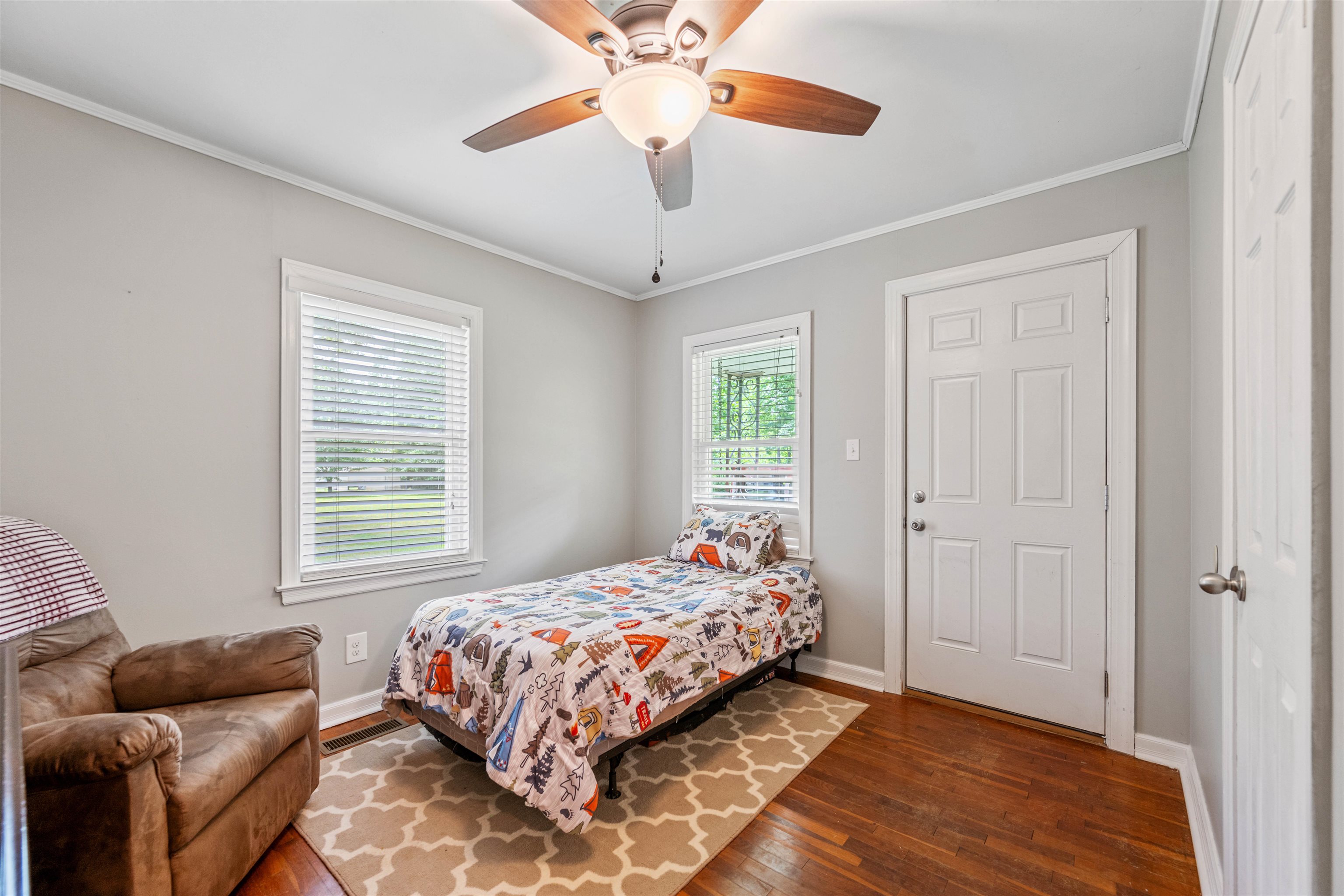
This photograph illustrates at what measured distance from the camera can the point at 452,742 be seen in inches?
94.9

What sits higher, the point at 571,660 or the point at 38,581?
the point at 38,581

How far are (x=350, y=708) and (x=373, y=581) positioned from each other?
0.60 meters

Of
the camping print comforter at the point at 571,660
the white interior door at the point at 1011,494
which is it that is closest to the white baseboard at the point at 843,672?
the white interior door at the point at 1011,494

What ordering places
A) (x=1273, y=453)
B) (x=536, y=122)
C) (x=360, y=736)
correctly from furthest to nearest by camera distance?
(x=360, y=736) < (x=536, y=122) < (x=1273, y=453)

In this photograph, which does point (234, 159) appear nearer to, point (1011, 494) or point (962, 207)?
point (962, 207)

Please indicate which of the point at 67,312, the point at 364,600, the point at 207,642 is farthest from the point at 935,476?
the point at 67,312

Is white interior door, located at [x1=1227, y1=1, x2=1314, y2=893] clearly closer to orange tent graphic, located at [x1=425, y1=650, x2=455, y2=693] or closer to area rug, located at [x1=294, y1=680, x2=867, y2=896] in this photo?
area rug, located at [x1=294, y1=680, x2=867, y2=896]

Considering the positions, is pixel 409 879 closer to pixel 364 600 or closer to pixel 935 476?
pixel 364 600

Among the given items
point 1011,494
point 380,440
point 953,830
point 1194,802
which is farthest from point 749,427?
point 1194,802

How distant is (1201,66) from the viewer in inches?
73.3

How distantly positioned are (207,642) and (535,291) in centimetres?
252

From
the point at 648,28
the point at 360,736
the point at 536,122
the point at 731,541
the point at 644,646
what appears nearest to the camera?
the point at 648,28

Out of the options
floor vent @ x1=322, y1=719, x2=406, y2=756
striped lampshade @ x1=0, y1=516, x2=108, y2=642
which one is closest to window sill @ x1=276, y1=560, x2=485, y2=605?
floor vent @ x1=322, y1=719, x2=406, y2=756

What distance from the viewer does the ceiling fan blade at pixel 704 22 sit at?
4.50ft
